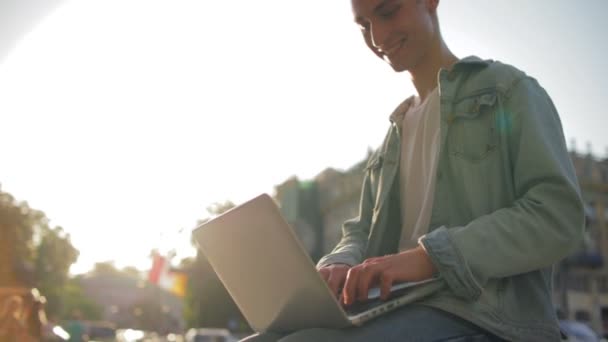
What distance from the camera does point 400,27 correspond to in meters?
2.10

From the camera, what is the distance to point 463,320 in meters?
1.70

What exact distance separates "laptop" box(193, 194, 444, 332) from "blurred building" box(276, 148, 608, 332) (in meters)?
32.3

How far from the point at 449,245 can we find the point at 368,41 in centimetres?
92

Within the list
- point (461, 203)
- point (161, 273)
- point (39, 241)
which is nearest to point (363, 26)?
point (461, 203)

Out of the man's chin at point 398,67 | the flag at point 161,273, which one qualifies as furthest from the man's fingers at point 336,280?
the flag at point 161,273

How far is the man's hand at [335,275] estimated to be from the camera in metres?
1.87

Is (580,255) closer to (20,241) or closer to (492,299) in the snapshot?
(20,241)

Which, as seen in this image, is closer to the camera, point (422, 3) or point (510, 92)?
point (510, 92)

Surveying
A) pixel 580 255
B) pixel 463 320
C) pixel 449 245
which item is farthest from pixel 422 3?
pixel 580 255

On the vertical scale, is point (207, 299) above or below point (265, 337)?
below

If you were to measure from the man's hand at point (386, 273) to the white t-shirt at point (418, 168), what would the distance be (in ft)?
0.98

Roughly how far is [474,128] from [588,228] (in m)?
32.0

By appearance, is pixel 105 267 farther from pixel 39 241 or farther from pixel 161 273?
pixel 161 273

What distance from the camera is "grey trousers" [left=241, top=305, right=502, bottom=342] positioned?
5.18 feet
